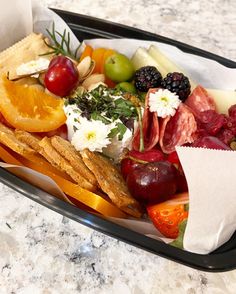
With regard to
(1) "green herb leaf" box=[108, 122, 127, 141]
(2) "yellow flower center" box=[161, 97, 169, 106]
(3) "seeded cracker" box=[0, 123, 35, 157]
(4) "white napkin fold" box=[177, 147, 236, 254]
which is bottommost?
(1) "green herb leaf" box=[108, 122, 127, 141]

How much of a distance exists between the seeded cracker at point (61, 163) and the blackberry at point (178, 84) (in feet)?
1.07

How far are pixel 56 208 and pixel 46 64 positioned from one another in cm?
48

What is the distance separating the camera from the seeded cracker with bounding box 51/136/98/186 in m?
0.93

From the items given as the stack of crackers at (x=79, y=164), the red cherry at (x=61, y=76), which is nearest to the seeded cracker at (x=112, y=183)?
the stack of crackers at (x=79, y=164)

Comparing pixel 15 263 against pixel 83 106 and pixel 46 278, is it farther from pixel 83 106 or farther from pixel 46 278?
pixel 83 106

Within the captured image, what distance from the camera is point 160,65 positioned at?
1231 mm

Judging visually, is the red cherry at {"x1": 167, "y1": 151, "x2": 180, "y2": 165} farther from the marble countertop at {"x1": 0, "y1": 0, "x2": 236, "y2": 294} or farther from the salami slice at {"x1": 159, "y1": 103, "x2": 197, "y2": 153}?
the marble countertop at {"x1": 0, "y1": 0, "x2": 236, "y2": 294}

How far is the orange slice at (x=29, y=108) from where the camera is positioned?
3.39 ft

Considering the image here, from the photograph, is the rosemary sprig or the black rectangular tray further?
the rosemary sprig

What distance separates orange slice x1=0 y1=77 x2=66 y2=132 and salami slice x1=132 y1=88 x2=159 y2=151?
0.16 meters

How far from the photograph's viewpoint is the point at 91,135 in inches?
39.8

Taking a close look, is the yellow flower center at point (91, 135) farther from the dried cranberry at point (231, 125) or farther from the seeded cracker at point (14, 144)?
the dried cranberry at point (231, 125)

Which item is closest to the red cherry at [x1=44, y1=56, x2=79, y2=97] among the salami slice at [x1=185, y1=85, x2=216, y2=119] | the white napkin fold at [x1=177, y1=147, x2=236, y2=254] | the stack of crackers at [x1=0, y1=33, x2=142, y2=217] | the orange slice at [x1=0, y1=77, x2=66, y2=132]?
the orange slice at [x1=0, y1=77, x2=66, y2=132]

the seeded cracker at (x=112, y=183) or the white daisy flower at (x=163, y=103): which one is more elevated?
the white daisy flower at (x=163, y=103)
